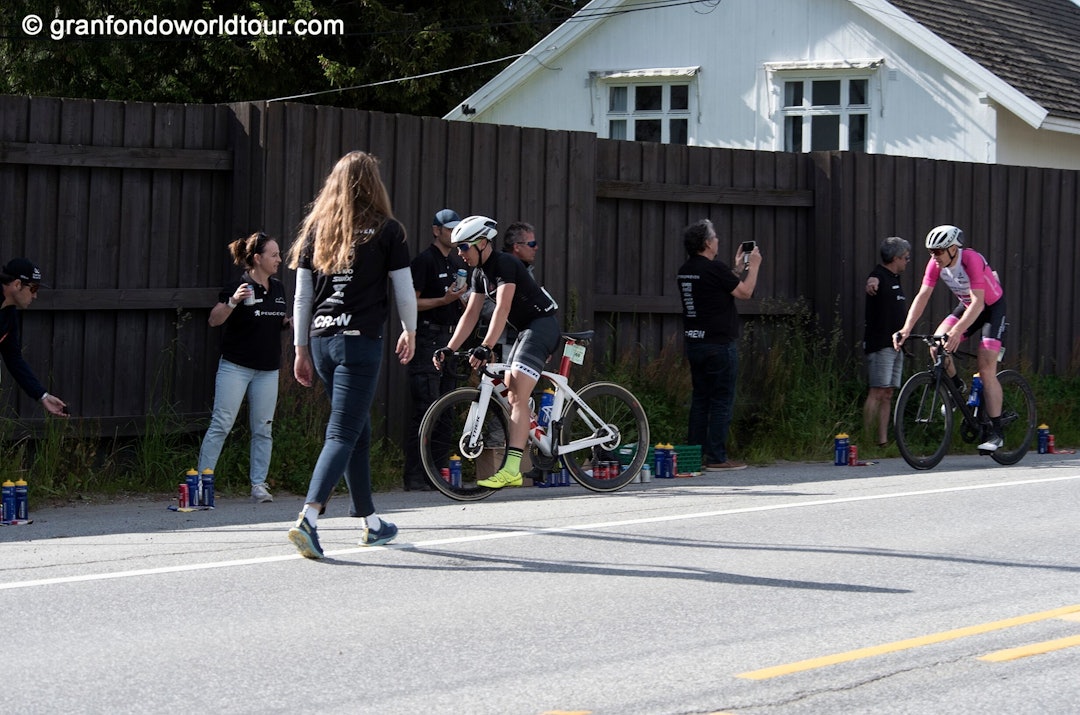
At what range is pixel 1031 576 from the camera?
7672mm

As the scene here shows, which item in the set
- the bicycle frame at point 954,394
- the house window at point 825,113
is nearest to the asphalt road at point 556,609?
the bicycle frame at point 954,394

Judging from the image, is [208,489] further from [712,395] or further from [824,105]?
[824,105]

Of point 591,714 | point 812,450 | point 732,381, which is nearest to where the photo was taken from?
point 591,714

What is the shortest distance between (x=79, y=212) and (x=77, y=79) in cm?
2135

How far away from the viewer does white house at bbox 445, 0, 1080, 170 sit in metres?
21.7

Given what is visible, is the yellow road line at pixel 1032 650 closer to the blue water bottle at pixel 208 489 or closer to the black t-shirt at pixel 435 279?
the blue water bottle at pixel 208 489

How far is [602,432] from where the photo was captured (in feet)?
36.7

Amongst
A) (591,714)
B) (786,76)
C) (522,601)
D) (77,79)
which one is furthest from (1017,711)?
(77,79)

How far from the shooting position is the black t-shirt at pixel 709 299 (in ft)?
41.5

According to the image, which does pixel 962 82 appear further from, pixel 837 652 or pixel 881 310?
pixel 837 652

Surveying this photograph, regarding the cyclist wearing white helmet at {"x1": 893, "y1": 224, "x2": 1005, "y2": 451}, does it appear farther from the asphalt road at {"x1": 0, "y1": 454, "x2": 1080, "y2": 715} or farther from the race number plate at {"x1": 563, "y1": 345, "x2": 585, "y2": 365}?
the race number plate at {"x1": 563, "y1": 345, "x2": 585, "y2": 365}

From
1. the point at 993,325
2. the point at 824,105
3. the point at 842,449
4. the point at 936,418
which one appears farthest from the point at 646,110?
the point at 936,418

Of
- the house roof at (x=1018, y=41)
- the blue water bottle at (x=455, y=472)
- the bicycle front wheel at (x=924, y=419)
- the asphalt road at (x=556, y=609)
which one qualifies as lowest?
the asphalt road at (x=556, y=609)

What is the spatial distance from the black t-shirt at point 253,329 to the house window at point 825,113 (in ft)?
46.6
